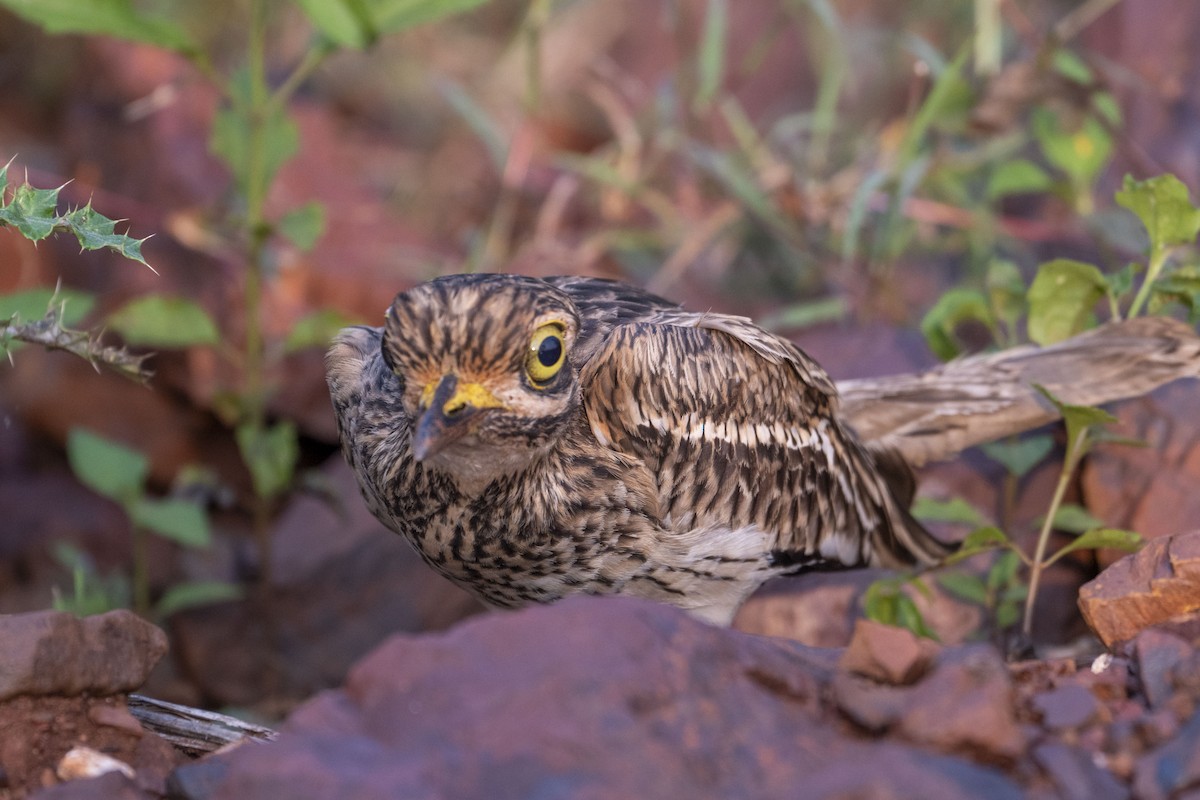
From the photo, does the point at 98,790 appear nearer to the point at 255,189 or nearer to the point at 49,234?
the point at 49,234

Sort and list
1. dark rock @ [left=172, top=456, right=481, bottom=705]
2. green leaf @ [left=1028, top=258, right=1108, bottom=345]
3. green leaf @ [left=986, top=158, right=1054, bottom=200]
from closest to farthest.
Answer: green leaf @ [left=1028, top=258, right=1108, bottom=345] → green leaf @ [left=986, top=158, right=1054, bottom=200] → dark rock @ [left=172, top=456, right=481, bottom=705]

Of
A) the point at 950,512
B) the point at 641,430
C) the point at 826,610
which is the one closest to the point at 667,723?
the point at 641,430

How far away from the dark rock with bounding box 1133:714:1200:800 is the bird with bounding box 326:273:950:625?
173 centimetres

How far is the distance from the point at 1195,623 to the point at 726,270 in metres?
4.97

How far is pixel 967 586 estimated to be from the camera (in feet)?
15.3

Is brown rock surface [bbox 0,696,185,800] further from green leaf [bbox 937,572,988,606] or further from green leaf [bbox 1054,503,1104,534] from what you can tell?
green leaf [bbox 1054,503,1104,534]

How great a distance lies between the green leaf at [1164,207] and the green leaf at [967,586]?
138cm

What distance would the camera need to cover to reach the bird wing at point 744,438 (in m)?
3.92

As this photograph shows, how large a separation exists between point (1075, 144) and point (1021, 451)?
1827 millimetres

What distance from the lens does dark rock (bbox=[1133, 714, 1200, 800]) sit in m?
2.43

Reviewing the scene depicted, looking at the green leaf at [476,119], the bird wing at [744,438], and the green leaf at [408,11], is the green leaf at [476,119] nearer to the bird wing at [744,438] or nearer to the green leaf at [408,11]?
the green leaf at [408,11]

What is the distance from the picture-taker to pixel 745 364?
425cm

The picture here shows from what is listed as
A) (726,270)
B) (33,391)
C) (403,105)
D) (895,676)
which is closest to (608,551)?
(895,676)

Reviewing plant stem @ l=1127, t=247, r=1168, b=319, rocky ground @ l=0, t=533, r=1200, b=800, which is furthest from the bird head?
plant stem @ l=1127, t=247, r=1168, b=319
